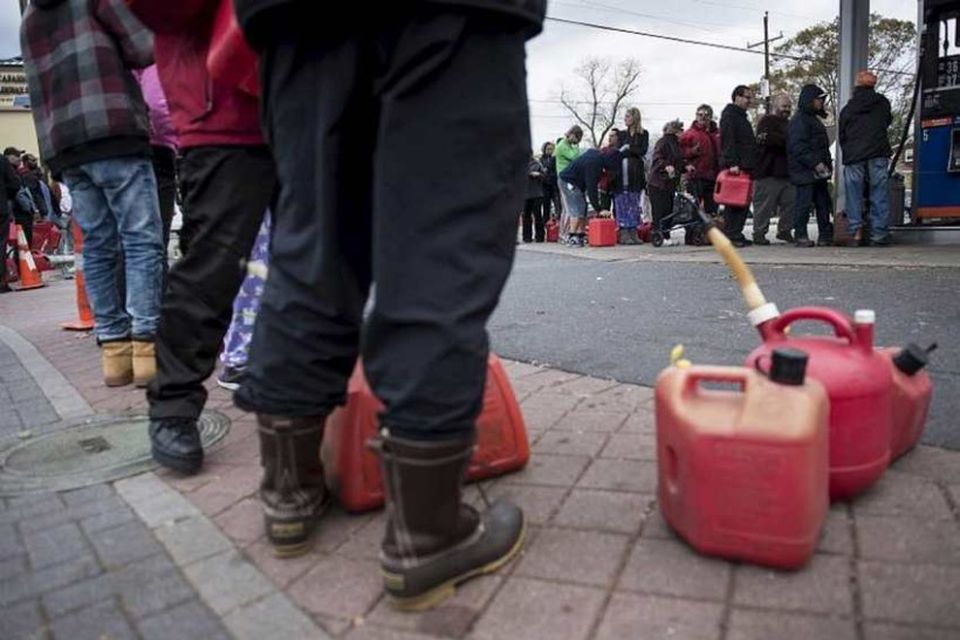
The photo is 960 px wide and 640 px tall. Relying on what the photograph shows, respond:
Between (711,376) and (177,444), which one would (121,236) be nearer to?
(177,444)

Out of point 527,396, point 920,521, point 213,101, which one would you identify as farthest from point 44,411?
point 920,521

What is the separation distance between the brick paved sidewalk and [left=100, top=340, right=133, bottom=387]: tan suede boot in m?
1.38

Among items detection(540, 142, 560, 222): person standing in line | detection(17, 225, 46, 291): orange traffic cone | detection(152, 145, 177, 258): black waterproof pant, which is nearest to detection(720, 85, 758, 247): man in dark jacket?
detection(540, 142, 560, 222): person standing in line

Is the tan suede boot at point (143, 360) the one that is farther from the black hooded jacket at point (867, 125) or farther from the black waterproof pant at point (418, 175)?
the black hooded jacket at point (867, 125)

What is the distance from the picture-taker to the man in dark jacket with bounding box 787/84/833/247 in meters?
8.42

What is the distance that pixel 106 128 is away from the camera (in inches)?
122

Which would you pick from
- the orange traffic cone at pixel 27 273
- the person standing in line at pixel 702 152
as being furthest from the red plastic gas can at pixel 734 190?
the orange traffic cone at pixel 27 273

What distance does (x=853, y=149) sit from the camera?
8.10 meters

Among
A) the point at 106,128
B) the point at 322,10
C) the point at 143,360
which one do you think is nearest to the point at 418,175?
the point at 322,10

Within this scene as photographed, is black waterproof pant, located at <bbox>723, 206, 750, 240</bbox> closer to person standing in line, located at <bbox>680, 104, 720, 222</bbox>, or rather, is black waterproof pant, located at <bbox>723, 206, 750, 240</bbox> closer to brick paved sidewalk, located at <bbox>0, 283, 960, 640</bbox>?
person standing in line, located at <bbox>680, 104, 720, 222</bbox>

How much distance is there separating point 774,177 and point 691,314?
5.71 metres

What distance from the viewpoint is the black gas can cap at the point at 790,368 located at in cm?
146

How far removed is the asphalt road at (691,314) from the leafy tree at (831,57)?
23.2 meters

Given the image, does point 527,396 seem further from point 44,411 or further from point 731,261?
point 44,411
